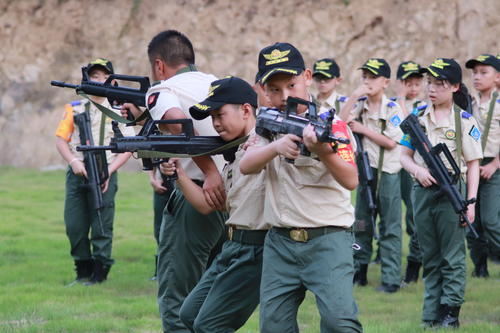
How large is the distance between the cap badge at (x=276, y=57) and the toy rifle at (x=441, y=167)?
248 centimetres

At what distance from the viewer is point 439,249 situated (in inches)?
279

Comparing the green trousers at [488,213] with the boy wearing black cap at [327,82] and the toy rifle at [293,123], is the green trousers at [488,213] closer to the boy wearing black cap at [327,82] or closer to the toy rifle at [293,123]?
the boy wearing black cap at [327,82]

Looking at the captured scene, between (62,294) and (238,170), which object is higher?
(238,170)

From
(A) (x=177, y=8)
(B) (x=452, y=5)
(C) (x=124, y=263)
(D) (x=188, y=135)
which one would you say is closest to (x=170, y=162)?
(D) (x=188, y=135)

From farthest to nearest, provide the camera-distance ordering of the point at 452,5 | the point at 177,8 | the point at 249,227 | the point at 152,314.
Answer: the point at 177,8, the point at 452,5, the point at 152,314, the point at 249,227

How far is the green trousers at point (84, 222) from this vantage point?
9.18 meters

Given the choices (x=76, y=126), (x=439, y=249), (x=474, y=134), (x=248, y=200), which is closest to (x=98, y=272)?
(x=76, y=126)

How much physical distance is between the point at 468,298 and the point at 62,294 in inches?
151

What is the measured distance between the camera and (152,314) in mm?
7578

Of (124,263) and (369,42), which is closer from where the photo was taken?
(124,263)

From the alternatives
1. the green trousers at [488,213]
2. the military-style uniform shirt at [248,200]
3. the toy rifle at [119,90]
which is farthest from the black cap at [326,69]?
the military-style uniform shirt at [248,200]

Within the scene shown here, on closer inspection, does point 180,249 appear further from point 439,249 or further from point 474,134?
point 474,134

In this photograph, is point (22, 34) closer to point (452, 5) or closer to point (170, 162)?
point (452, 5)

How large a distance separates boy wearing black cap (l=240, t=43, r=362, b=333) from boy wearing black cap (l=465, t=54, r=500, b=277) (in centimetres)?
458
